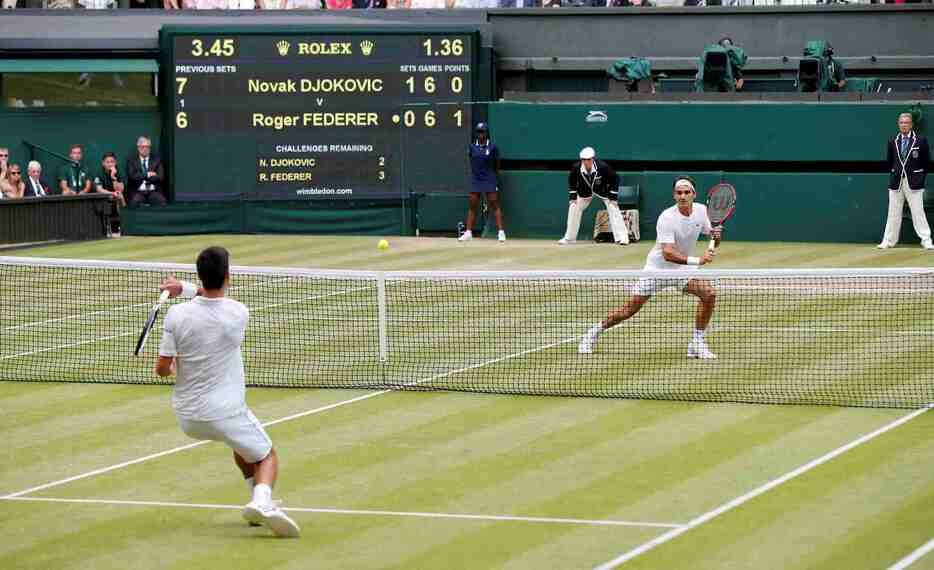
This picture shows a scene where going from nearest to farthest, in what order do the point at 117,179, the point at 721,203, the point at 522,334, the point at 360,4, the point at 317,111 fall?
the point at 721,203
the point at 522,334
the point at 317,111
the point at 117,179
the point at 360,4

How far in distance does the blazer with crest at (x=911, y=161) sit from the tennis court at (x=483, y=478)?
9.31m

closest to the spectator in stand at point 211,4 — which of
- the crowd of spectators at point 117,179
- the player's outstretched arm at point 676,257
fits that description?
the crowd of spectators at point 117,179

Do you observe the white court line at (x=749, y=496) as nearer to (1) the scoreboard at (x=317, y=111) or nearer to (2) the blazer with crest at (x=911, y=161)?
(2) the blazer with crest at (x=911, y=161)

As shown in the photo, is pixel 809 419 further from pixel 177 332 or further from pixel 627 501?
pixel 177 332

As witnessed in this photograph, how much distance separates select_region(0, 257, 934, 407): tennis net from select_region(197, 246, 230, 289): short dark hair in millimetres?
5265

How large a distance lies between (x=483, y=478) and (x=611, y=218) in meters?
15.9

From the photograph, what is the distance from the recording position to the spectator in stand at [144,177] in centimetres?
2859

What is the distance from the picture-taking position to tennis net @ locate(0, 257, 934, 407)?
568 inches

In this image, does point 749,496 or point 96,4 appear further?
point 96,4

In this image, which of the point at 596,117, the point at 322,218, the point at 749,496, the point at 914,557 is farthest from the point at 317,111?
the point at 914,557

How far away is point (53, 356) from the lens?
54.5 feet

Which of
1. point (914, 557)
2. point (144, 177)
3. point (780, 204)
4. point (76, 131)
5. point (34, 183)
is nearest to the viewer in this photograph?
point (914, 557)

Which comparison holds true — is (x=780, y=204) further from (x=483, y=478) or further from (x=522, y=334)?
(x=483, y=478)

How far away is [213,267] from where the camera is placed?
30.1 ft
